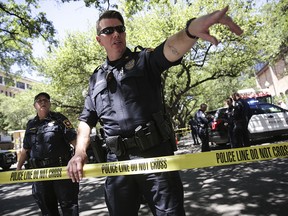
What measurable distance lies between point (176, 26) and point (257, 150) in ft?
45.6

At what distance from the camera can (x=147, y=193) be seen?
79.1 inches

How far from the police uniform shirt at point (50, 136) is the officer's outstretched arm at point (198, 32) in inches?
95.5

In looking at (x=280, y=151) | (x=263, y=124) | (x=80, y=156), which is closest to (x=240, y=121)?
(x=263, y=124)

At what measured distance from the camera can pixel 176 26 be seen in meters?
15.3

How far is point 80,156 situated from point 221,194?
12.1 ft

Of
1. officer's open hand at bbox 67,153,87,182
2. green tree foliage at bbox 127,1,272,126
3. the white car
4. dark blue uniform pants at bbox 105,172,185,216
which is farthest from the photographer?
green tree foliage at bbox 127,1,272,126

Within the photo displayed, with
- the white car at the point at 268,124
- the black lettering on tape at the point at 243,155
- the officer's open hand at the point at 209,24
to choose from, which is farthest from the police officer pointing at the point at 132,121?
the white car at the point at 268,124

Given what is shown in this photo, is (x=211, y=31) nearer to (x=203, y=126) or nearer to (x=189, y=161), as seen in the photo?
(x=203, y=126)

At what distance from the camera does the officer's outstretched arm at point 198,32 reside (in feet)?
5.29

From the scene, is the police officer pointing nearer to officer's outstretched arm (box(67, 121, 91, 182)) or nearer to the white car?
officer's outstretched arm (box(67, 121, 91, 182))

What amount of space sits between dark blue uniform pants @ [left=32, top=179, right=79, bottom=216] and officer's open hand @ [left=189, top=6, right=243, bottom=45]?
8.90 ft

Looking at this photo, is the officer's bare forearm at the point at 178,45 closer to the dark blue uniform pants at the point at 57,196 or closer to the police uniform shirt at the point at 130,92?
the police uniform shirt at the point at 130,92

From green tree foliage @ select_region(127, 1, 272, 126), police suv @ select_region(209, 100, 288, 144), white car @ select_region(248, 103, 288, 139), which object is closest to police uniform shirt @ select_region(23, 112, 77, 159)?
police suv @ select_region(209, 100, 288, 144)

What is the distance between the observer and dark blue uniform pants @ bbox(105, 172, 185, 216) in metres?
1.95
